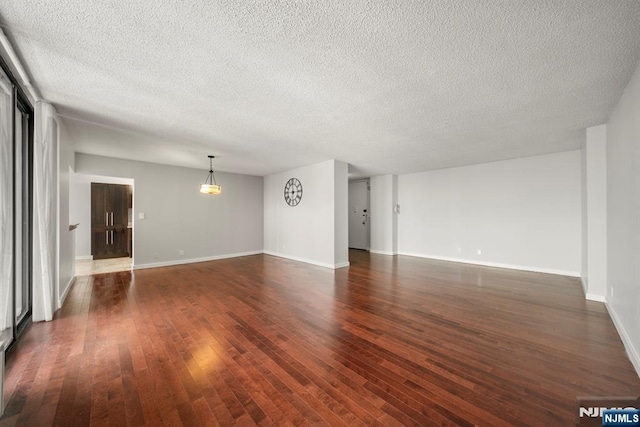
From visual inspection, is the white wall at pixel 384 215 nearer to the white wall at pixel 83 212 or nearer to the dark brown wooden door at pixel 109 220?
the white wall at pixel 83 212

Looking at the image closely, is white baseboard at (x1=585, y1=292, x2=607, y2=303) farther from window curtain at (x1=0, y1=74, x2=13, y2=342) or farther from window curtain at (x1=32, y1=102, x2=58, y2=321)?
window curtain at (x1=32, y1=102, x2=58, y2=321)

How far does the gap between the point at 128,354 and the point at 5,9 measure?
2.58m

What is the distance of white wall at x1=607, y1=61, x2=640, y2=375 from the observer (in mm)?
2045

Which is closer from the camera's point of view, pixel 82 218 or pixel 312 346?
pixel 312 346

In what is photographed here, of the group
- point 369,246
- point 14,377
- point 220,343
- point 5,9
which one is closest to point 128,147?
point 5,9

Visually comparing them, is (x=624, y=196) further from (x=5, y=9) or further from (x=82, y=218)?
(x=82, y=218)

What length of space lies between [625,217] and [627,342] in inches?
45.0

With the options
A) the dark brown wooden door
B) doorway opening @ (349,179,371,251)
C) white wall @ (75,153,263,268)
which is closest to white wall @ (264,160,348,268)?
white wall @ (75,153,263,268)

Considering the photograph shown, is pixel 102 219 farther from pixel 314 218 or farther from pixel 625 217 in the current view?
pixel 625 217

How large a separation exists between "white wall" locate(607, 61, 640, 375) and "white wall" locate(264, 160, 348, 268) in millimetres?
4140

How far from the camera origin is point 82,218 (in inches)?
270

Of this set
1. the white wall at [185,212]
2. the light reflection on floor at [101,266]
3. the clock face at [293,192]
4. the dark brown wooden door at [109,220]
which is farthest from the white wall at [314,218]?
the dark brown wooden door at [109,220]

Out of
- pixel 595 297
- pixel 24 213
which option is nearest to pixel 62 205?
pixel 24 213

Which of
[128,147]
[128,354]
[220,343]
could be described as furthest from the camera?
[128,147]
